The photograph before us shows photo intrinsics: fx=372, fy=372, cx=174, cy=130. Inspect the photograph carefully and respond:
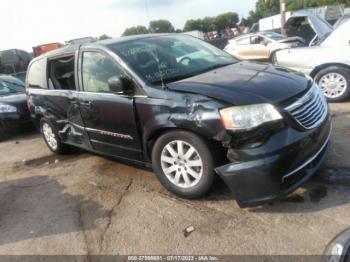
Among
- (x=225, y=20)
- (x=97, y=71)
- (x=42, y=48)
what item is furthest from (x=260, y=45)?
(x=225, y=20)

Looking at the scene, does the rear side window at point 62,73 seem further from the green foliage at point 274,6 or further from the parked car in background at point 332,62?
the green foliage at point 274,6

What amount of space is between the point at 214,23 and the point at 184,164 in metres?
107

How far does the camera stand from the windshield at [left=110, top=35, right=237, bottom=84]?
404 centimetres

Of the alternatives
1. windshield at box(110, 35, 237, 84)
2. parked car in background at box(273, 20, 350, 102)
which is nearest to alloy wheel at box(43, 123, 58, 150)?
windshield at box(110, 35, 237, 84)

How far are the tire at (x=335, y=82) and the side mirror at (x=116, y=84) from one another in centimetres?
427

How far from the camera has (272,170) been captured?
3154 mm

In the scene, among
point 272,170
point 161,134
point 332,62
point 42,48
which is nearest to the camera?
point 272,170

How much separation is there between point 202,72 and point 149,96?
0.73m

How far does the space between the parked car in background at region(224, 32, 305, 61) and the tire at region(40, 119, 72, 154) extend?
968 centimetres

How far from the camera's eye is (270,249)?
2.94m

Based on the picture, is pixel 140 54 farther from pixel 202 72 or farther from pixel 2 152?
pixel 2 152

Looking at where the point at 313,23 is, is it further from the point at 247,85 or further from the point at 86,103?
the point at 86,103

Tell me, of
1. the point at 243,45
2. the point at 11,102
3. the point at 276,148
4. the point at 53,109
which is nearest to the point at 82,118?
the point at 53,109

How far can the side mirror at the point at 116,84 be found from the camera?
389cm
